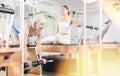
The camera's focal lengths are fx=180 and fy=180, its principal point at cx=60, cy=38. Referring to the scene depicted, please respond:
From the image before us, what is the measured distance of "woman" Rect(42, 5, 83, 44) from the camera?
9.21ft

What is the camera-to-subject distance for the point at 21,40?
2.20 m

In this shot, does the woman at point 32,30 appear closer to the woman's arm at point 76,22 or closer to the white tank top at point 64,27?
the white tank top at point 64,27

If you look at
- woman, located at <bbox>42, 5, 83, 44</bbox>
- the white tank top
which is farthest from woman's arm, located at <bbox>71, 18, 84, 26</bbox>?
the white tank top

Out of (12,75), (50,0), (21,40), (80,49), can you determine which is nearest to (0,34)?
(21,40)

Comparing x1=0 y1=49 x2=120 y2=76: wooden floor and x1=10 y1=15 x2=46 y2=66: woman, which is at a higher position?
x1=10 y1=15 x2=46 y2=66: woman

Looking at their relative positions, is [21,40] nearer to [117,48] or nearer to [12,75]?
[12,75]

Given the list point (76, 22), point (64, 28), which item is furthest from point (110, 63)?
point (64, 28)

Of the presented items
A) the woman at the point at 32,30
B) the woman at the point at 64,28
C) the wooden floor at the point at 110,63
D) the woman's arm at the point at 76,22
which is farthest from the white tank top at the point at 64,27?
the wooden floor at the point at 110,63

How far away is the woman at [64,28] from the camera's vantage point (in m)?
2.81

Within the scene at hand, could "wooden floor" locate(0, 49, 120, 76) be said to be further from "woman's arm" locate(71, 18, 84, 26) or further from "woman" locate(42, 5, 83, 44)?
"woman" locate(42, 5, 83, 44)

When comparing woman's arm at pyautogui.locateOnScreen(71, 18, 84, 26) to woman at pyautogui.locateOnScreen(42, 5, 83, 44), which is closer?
woman at pyautogui.locateOnScreen(42, 5, 83, 44)

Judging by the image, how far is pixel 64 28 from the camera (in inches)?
114

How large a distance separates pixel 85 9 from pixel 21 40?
1533 mm

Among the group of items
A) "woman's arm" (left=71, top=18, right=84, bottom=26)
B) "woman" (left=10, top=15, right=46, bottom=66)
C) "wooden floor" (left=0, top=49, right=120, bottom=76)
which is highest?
"woman's arm" (left=71, top=18, right=84, bottom=26)
